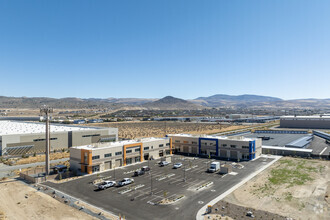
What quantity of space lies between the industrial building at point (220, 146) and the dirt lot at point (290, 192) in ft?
33.5

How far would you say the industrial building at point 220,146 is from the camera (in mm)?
65812

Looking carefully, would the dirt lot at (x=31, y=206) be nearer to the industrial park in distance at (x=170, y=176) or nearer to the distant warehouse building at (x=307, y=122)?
the industrial park in distance at (x=170, y=176)

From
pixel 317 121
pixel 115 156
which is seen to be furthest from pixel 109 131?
pixel 317 121

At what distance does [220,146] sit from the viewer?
6994 cm

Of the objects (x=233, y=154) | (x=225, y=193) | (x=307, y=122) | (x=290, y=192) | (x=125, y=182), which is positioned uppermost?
(x=307, y=122)

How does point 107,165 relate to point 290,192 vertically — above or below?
above

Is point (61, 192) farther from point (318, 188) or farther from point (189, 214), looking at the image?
point (318, 188)

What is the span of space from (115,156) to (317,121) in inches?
5731

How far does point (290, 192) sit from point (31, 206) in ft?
136

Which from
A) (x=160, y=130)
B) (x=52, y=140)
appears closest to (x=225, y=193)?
(x=52, y=140)

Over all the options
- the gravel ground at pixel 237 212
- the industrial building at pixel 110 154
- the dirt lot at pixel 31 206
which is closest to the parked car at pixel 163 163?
the industrial building at pixel 110 154

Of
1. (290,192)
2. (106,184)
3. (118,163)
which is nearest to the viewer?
(290,192)

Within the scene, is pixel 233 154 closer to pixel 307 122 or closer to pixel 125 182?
pixel 125 182

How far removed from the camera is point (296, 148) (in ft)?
246
